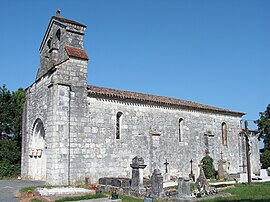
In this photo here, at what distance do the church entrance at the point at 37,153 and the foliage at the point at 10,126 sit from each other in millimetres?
7139

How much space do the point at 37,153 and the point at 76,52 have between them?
7.24 m

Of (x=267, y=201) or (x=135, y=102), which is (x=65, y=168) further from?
(x=267, y=201)

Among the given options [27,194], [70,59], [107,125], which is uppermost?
[70,59]

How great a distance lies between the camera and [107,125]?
19.0 meters

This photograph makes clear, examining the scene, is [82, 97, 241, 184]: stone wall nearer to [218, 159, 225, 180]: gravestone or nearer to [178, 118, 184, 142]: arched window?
[178, 118, 184, 142]: arched window

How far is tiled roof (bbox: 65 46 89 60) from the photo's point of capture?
59.3 ft

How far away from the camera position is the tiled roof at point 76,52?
1809 cm

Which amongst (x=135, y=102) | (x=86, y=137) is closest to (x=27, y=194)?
(x=86, y=137)

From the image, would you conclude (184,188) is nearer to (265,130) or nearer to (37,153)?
(37,153)

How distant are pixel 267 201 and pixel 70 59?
12.3m

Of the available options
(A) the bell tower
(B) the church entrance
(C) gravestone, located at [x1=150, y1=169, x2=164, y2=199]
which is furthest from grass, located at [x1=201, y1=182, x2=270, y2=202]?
(B) the church entrance

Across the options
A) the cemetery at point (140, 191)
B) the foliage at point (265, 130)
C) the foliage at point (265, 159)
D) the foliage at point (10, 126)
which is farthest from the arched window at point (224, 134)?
the foliage at point (10, 126)

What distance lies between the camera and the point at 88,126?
18.1 meters

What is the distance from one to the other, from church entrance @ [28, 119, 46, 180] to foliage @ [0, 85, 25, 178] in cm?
714
